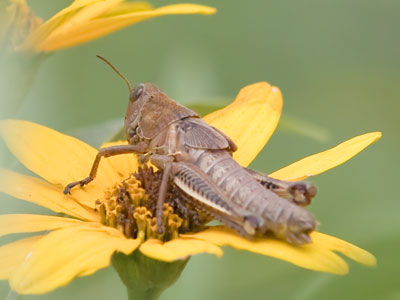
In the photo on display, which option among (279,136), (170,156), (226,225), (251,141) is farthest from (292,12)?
(226,225)

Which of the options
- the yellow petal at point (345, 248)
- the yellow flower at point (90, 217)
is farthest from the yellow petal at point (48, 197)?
the yellow petal at point (345, 248)

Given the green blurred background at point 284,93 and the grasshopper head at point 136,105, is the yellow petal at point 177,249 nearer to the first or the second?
the green blurred background at point 284,93

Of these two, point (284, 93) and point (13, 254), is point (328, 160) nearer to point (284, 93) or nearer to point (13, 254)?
point (13, 254)

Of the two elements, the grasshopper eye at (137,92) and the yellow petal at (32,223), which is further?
the grasshopper eye at (137,92)

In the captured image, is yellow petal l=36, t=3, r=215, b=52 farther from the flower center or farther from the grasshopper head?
the flower center

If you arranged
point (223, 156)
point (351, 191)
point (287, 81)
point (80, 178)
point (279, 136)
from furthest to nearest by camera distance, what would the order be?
1. point (287, 81)
2. point (279, 136)
3. point (351, 191)
4. point (80, 178)
5. point (223, 156)

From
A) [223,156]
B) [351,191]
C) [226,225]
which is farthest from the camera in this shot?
[351,191]

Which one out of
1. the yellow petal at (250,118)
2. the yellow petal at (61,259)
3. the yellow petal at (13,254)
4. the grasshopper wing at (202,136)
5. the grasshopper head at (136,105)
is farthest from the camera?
the yellow petal at (250,118)

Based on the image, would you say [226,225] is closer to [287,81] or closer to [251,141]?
[251,141]
